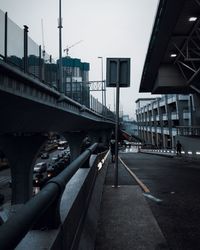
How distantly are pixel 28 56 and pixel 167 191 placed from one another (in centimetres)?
870

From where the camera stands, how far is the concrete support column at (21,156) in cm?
2492

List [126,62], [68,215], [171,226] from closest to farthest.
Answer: [68,215] → [171,226] → [126,62]

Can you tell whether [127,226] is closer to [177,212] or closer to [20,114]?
[177,212]

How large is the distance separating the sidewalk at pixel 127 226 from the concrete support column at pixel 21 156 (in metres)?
18.7

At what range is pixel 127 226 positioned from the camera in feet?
16.2

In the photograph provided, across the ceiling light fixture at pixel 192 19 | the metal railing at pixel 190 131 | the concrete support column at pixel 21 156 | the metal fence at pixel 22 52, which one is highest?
the ceiling light fixture at pixel 192 19

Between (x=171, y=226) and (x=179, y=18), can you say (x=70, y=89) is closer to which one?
(x=179, y=18)

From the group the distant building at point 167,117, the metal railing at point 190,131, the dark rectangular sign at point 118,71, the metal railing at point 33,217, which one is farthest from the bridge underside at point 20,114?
the distant building at point 167,117

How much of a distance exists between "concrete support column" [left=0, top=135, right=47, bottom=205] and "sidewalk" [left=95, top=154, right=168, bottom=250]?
18.7 metres

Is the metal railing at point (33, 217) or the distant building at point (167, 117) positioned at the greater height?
the distant building at point (167, 117)

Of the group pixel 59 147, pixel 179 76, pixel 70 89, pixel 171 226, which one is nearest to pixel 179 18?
pixel 70 89

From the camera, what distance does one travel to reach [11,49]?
12.1 meters

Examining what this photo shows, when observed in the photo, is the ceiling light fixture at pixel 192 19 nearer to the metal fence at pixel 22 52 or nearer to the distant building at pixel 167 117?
the metal fence at pixel 22 52

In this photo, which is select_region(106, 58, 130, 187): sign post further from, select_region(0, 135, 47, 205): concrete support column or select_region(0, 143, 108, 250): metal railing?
select_region(0, 135, 47, 205): concrete support column
